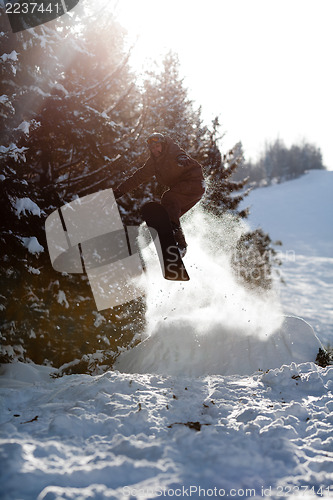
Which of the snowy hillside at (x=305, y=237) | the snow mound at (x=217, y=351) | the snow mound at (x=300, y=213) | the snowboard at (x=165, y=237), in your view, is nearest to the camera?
the snowboard at (x=165, y=237)

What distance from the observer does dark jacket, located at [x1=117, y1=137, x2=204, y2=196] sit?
17.0 feet

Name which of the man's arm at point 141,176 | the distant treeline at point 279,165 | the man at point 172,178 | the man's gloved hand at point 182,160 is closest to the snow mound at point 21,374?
the man at point 172,178

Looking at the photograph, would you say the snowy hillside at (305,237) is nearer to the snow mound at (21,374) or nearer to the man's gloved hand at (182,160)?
the man's gloved hand at (182,160)

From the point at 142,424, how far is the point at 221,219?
888 centimetres

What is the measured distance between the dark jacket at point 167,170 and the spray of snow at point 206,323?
2848mm

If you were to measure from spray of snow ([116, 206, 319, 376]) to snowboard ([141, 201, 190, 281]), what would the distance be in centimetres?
272

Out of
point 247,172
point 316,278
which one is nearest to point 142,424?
point 316,278

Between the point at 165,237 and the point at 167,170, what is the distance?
103cm

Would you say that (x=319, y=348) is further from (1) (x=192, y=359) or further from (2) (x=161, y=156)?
(2) (x=161, y=156)

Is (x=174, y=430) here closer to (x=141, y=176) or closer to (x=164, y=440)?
(x=164, y=440)

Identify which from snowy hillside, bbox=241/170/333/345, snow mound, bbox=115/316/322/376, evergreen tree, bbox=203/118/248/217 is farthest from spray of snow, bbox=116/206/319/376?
snowy hillside, bbox=241/170/333/345

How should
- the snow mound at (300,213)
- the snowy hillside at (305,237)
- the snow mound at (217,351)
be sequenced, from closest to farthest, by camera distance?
the snow mound at (217,351), the snowy hillside at (305,237), the snow mound at (300,213)

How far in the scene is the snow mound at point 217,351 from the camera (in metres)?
7.55

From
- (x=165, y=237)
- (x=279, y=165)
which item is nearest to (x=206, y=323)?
(x=165, y=237)
